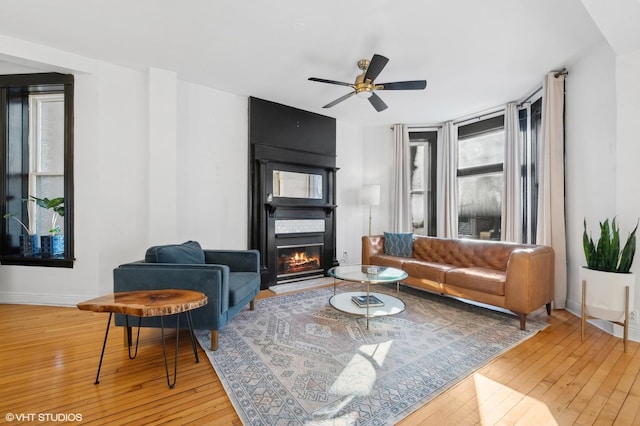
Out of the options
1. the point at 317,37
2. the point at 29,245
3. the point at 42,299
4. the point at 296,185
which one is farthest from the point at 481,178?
the point at 29,245

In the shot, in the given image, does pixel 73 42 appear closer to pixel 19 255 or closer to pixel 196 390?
pixel 19 255

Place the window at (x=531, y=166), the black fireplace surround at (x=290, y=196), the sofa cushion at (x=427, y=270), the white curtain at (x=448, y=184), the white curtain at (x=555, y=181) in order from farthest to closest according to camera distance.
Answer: the white curtain at (x=448, y=184) < the black fireplace surround at (x=290, y=196) < the window at (x=531, y=166) < the sofa cushion at (x=427, y=270) < the white curtain at (x=555, y=181)

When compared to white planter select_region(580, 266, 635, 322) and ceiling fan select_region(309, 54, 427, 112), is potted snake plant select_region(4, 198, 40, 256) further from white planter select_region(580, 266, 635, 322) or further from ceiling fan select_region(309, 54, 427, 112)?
white planter select_region(580, 266, 635, 322)

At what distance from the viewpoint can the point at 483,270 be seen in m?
3.30

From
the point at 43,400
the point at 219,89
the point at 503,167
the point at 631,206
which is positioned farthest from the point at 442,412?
the point at 219,89

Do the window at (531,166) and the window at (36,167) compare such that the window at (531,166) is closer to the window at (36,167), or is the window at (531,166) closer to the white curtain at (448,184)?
the white curtain at (448,184)

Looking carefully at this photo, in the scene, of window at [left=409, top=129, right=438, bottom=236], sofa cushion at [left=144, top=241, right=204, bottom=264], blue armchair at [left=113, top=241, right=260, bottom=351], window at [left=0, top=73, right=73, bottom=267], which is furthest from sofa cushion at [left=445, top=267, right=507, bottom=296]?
window at [left=0, top=73, right=73, bottom=267]

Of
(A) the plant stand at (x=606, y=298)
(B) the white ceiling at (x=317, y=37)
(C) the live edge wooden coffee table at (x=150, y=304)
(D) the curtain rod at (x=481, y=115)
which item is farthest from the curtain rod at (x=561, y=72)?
(C) the live edge wooden coffee table at (x=150, y=304)

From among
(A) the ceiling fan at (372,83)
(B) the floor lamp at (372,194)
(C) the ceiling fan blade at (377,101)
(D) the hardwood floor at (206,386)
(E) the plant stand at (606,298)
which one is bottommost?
(D) the hardwood floor at (206,386)

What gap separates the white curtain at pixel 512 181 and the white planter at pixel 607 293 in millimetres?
1605

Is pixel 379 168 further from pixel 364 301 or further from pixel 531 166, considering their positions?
pixel 364 301

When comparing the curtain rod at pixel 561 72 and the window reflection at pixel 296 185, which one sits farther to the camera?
the window reflection at pixel 296 185

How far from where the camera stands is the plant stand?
2.29 metres

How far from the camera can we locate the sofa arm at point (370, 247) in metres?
4.45
